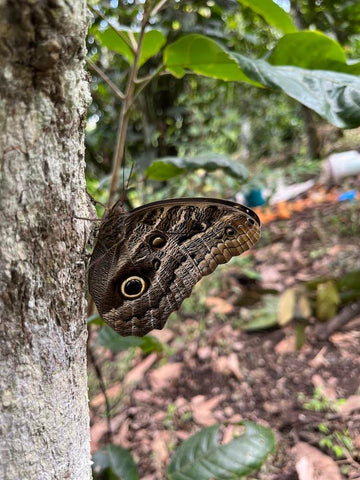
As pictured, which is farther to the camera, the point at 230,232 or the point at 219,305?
the point at 219,305

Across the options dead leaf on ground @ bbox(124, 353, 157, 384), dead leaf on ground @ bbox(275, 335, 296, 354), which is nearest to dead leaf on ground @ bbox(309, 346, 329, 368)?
dead leaf on ground @ bbox(275, 335, 296, 354)

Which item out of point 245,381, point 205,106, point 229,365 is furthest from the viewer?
point 205,106

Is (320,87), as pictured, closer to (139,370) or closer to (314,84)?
(314,84)

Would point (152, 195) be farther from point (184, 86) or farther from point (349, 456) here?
point (349, 456)

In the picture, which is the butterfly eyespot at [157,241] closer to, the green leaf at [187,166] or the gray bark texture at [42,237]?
the gray bark texture at [42,237]

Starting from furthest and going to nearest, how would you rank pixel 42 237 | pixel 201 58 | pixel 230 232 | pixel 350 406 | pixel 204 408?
pixel 204 408 → pixel 350 406 → pixel 201 58 → pixel 230 232 → pixel 42 237

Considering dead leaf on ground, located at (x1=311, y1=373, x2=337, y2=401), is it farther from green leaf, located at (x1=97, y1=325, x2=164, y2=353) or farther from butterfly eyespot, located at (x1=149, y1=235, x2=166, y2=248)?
butterfly eyespot, located at (x1=149, y1=235, x2=166, y2=248)

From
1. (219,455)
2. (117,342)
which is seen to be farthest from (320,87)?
(219,455)

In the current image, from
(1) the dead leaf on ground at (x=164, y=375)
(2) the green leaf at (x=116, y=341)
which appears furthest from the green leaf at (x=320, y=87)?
(1) the dead leaf on ground at (x=164, y=375)
